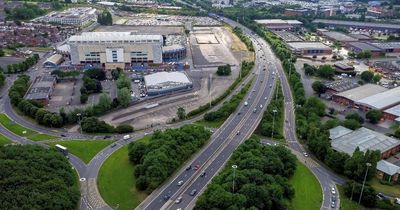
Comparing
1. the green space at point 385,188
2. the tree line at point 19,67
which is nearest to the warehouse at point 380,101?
the green space at point 385,188

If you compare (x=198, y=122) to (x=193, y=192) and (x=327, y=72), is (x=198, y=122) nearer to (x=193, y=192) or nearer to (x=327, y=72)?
(x=193, y=192)

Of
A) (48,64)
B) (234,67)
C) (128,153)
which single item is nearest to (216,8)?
(234,67)

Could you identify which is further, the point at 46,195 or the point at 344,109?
the point at 344,109

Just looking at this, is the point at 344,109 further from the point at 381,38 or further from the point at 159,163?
the point at 381,38

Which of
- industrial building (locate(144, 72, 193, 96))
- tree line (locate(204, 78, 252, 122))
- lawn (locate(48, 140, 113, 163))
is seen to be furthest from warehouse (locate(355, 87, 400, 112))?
lawn (locate(48, 140, 113, 163))

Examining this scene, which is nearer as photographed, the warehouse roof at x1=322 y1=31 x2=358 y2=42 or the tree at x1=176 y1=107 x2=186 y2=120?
the tree at x1=176 y1=107 x2=186 y2=120

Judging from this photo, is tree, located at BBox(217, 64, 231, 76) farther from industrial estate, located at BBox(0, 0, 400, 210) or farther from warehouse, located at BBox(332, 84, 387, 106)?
warehouse, located at BBox(332, 84, 387, 106)

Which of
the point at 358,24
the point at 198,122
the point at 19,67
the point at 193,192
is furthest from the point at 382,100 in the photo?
the point at 358,24
